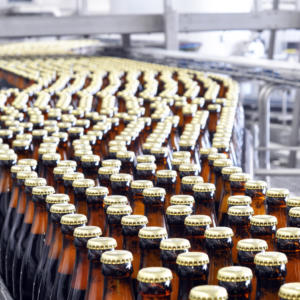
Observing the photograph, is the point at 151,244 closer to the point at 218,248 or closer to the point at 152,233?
the point at 152,233

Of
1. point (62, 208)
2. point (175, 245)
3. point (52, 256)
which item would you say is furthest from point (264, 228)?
point (52, 256)

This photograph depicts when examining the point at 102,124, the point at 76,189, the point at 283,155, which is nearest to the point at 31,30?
the point at 283,155

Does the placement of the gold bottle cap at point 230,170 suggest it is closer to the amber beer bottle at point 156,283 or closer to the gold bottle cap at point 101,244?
the gold bottle cap at point 101,244

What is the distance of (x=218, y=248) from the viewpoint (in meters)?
1.35

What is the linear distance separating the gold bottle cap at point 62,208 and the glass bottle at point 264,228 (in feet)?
1.40

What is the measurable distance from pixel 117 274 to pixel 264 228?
0.33 m

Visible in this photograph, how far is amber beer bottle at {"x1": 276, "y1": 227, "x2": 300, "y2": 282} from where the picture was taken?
51.2 inches

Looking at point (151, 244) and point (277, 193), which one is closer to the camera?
point (151, 244)

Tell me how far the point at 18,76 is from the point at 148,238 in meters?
3.89

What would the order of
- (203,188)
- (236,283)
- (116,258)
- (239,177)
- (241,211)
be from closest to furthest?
(236,283), (116,258), (241,211), (203,188), (239,177)

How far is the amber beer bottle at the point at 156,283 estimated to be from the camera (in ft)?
3.73

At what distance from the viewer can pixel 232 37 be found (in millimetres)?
11562

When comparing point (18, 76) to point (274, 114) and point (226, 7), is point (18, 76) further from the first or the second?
point (274, 114)

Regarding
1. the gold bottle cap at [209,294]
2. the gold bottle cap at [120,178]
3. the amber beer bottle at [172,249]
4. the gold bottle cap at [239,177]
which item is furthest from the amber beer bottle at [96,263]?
the gold bottle cap at [239,177]
